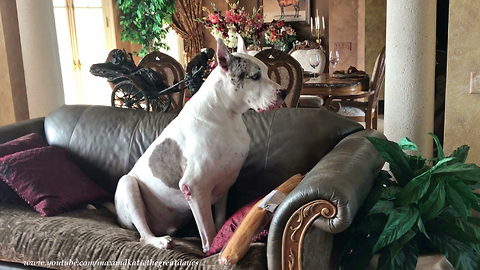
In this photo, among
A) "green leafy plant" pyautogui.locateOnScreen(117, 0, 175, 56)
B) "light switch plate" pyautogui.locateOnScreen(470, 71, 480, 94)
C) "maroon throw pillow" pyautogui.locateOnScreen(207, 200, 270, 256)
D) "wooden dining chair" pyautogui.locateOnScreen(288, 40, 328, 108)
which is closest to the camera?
"maroon throw pillow" pyautogui.locateOnScreen(207, 200, 270, 256)

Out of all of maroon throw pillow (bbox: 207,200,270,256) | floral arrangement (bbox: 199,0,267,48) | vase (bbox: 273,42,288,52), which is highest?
floral arrangement (bbox: 199,0,267,48)

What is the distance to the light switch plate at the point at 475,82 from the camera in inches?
88.2

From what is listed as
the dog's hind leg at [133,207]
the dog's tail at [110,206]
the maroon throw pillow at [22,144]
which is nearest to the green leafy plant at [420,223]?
the dog's hind leg at [133,207]

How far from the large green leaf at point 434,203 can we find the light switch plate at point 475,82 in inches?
36.1

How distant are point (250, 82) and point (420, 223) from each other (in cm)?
82

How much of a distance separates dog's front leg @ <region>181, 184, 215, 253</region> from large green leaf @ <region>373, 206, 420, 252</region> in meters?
0.66

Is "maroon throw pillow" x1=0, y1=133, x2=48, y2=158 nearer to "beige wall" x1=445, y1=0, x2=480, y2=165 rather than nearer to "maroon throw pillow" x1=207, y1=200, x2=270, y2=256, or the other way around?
"maroon throw pillow" x1=207, y1=200, x2=270, y2=256

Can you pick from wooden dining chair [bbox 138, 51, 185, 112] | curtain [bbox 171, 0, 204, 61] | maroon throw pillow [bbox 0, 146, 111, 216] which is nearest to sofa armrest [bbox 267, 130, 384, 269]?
maroon throw pillow [bbox 0, 146, 111, 216]

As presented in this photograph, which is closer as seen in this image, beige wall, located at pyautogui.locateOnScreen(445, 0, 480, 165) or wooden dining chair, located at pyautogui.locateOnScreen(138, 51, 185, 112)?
beige wall, located at pyautogui.locateOnScreen(445, 0, 480, 165)

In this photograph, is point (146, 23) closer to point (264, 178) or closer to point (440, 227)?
point (264, 178)

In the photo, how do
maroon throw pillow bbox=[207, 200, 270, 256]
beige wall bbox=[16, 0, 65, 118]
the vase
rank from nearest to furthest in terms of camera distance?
maroon throw pillow bbox=[207, 200, 270, 256] < beige wall bbox=[16, 0, 65, 118] < the vase

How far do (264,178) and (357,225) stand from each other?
0.55m

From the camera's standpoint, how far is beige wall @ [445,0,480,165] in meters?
2.21

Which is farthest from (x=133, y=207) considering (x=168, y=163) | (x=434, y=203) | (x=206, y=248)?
(x=434, y=203)
